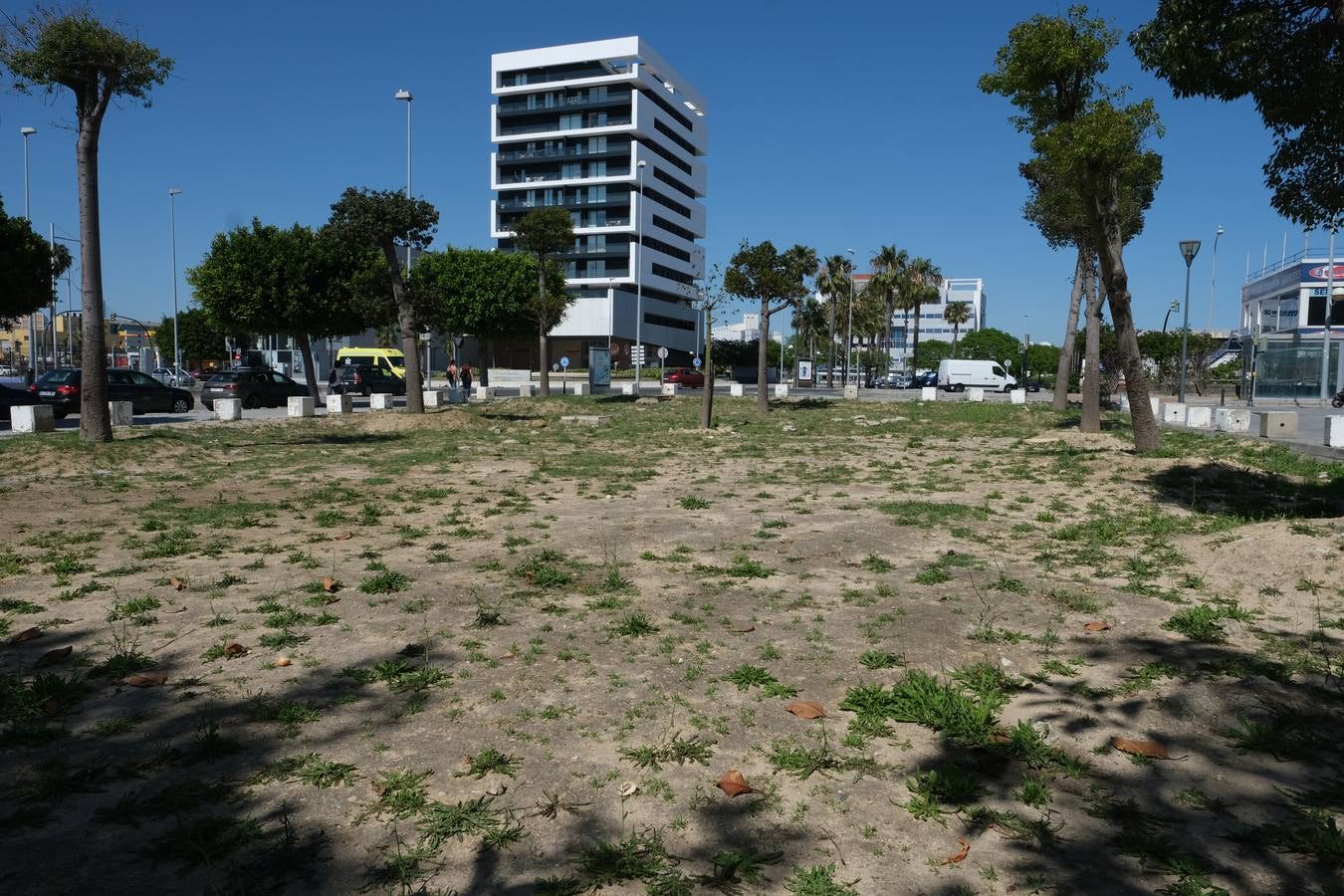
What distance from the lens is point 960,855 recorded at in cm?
323

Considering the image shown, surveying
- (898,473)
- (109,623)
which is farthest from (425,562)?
(898,473)

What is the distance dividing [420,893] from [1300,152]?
10527 millimetres

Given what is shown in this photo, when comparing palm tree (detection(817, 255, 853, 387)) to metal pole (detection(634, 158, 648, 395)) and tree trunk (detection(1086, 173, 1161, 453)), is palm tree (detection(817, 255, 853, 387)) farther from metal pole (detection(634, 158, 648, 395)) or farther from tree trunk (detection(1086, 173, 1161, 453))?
tree trunk (detection(1086, 173, 1161, 453))

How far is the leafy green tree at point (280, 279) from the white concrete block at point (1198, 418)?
99.0 ft

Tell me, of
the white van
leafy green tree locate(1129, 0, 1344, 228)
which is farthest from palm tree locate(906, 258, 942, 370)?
leafy green tree locate(1129, 0, 1344, 228)

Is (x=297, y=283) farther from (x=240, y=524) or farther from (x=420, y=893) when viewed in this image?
(x=420, y=893)

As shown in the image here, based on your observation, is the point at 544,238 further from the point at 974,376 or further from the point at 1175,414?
the point at 974,376

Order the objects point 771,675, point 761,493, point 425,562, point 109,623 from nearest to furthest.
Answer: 1. point 771,675
2. point 109,623
3. point 425,562
4. point 761,493

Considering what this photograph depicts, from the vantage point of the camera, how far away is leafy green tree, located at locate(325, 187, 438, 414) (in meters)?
22.3

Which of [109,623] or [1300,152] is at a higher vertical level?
[1300,152]

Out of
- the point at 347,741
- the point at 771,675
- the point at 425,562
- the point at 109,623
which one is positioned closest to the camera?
the point at 347,741

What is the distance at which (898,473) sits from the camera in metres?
14.3

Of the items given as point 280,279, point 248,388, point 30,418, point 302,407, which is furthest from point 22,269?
point 30,418

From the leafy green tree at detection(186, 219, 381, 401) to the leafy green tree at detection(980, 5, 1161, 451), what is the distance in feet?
93.5
